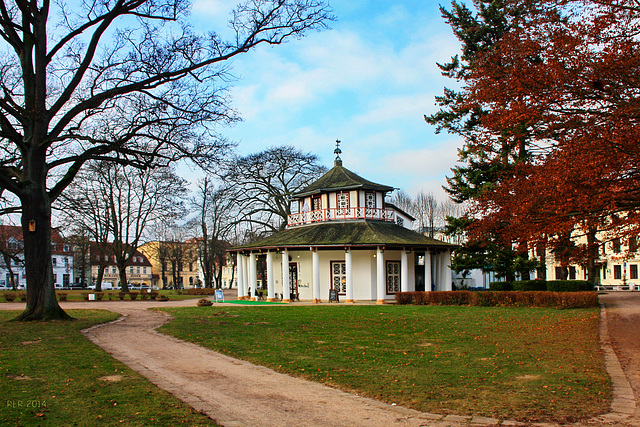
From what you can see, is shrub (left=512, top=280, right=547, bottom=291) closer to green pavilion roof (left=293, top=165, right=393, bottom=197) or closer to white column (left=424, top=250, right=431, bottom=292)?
white column (left=424, top=250, right=431, bottom=292)

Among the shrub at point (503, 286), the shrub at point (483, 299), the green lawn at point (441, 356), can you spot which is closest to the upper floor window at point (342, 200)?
the shrub at point (503, 286)

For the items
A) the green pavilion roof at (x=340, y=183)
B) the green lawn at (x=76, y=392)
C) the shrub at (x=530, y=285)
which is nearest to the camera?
the green lawn at (x=76, y=392)

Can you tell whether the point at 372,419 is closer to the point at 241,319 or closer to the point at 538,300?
the point at 241,319

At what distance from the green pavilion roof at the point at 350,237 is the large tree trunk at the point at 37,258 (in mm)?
17155

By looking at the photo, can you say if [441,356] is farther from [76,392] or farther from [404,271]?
[404,271]

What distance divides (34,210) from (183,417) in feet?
43.8

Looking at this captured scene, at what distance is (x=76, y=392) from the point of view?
7488mm

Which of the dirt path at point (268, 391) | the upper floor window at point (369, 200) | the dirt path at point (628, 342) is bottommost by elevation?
the dirt path at point (628, 342)

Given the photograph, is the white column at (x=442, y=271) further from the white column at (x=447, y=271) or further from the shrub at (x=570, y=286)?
the shrub at (x=570, y=286)

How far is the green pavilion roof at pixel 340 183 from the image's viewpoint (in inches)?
1427

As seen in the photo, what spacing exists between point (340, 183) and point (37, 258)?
2328 centimetres

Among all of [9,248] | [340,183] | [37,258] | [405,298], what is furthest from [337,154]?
[9,248]

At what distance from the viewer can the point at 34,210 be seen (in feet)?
55.3

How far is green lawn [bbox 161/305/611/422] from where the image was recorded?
7.25 m
